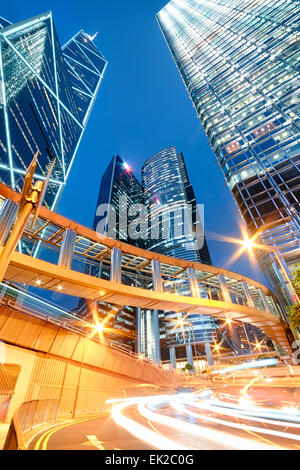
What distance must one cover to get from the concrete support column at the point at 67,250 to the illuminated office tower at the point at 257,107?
87.1 feet

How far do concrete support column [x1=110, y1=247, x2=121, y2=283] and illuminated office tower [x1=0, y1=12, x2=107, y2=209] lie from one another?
31.4m

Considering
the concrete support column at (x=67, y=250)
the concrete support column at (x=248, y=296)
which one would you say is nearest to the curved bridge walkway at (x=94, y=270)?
the concrete support column at (x=67, y=250)

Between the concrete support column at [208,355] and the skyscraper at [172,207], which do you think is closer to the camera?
the concrete support column at [208,355]

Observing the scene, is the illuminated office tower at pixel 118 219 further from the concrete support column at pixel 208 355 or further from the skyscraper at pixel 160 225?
the concrete support column at pixel 208 355

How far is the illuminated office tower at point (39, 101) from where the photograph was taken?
59594mm

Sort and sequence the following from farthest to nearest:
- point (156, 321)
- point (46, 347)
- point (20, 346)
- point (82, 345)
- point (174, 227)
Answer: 1. point (174, 227)
2. point (156, 321)
3. point (82, 345)
4. point (46, 347)
5. point (20, 346)

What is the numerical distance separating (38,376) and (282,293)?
29.5 m

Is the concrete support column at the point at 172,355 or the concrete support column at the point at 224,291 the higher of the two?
the concrete support column at the point at 172,355

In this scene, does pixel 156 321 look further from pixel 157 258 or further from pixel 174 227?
pixel 157 258

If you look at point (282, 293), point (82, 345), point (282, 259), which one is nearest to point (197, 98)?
point (282, 259)

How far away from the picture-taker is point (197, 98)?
52.7 metres

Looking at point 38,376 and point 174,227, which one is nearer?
point 38,376

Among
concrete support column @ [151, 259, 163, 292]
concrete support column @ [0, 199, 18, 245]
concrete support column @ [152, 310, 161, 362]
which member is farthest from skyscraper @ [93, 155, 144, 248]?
concrete support column @ [0, 199, 18, 245]

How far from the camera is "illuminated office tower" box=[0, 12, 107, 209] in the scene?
196ft
